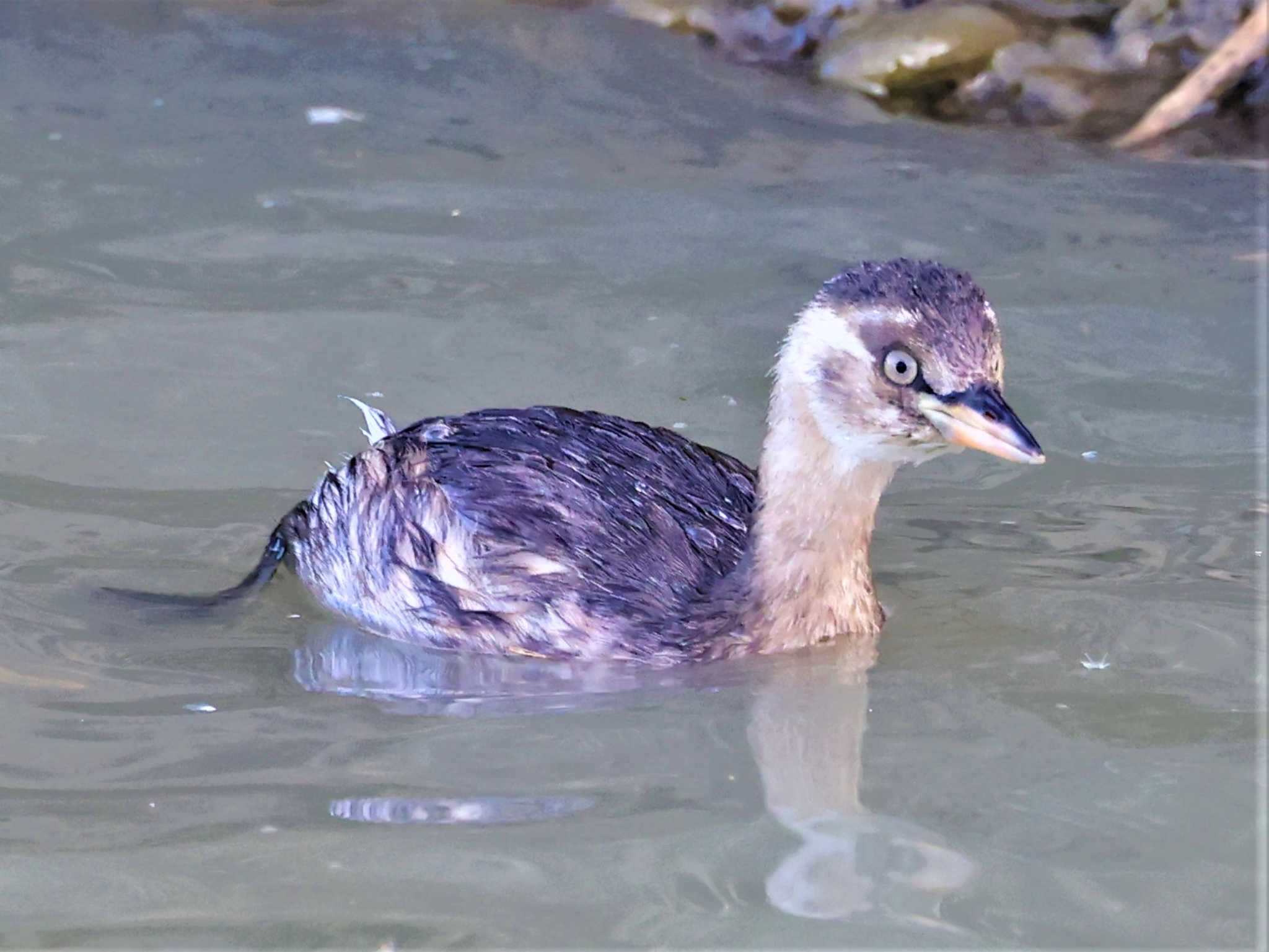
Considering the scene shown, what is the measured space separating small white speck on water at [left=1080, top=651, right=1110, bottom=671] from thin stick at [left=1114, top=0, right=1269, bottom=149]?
4.31 meters

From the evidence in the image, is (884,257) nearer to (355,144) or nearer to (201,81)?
(355,144)

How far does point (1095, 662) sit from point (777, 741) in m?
0.87

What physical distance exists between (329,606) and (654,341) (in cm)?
181

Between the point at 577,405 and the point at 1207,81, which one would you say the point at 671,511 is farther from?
the point at 1207,81

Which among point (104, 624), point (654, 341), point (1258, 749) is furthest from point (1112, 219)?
point (104, 624)

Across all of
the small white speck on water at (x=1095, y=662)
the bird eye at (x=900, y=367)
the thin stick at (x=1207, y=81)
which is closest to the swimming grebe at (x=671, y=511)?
the bird eye at (x=900, y=367)

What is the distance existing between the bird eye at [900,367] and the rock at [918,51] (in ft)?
15.5

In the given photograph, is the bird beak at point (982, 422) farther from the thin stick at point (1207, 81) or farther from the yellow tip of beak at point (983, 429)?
the thin stick at point (1207, 81)

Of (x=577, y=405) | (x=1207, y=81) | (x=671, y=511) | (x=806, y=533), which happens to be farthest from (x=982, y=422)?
(x=1207, y=81)

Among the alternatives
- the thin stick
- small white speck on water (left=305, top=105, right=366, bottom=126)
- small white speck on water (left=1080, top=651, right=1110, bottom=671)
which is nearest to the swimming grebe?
small white speck on water (left=1080, top=651, right=1110, bottom=671)

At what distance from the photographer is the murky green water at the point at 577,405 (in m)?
3.64

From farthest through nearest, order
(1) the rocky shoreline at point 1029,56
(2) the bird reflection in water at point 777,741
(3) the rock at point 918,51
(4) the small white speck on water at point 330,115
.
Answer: (3) the rock at point 918,51
(1) the rocky shoreline at point 1029,56
(4) the small white speck on water at point 330,115
(2) the bird reflection in water at point 777,741

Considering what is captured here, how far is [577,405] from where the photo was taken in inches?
241

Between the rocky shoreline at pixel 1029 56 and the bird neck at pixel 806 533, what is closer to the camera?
the bird neck at pixel 806 533
